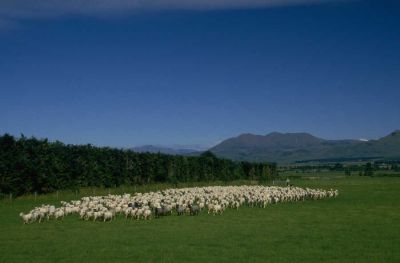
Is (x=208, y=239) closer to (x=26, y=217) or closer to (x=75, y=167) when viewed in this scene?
(x=26, y=217)

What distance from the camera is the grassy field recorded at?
21266 mm

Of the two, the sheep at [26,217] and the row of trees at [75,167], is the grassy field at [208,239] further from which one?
the row of trees at [75,167]

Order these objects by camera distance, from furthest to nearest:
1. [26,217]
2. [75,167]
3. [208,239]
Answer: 1. [75,167]
2. [26,217]
3. [208,239]

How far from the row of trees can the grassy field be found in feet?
54.3

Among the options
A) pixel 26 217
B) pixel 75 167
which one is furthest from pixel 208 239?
pixel 75 167

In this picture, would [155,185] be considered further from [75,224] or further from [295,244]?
[295,244]

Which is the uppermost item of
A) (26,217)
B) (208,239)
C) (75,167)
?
(75,167)

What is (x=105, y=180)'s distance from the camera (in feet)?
230

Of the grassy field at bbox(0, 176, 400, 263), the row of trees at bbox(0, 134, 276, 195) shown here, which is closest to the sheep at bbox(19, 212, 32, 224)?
the grassy field at bbox(0, 176, 400, 263)

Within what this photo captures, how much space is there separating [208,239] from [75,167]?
4026cm

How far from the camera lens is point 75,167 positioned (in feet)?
207

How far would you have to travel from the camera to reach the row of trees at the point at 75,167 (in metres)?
53.3

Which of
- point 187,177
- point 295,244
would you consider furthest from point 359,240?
point 187,177

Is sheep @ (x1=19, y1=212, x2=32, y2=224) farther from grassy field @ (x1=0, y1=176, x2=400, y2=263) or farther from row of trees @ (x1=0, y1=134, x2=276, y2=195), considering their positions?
row of trees @ (x1=0, y1=134, x2=276, y2=195)
